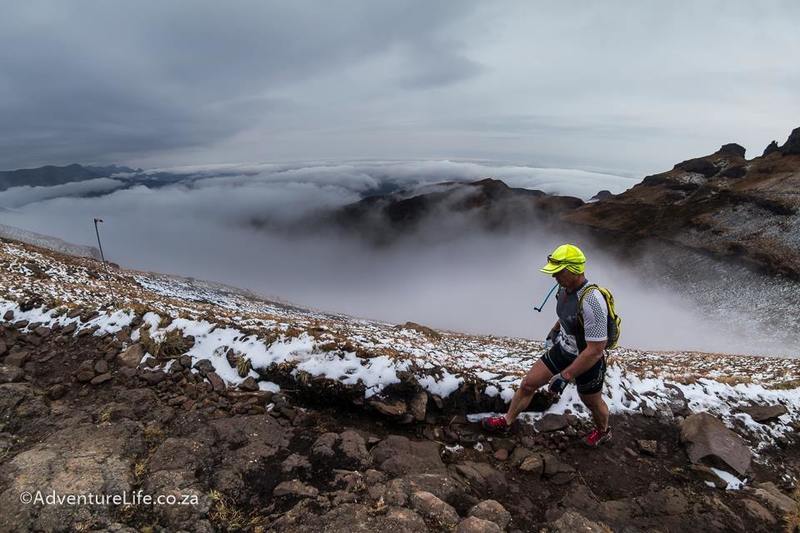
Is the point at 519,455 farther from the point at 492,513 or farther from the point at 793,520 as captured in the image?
the point at 793,520

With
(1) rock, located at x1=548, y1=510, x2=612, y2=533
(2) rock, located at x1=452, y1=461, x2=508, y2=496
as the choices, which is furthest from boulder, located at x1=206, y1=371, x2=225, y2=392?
(1) rock, located at x1=548, y1=510, x2=612, y2=533

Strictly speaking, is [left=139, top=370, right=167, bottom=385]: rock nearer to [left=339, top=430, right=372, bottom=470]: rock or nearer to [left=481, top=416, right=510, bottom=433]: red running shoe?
[left=339, top=430, right=372, bottom=470]: rock

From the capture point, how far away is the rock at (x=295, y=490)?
5684 millimetres

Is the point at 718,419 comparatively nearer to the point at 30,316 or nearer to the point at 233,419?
the point at 233,419

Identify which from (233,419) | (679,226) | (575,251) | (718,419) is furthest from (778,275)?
(233,419)

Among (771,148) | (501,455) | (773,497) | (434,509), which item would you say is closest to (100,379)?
(434,509)

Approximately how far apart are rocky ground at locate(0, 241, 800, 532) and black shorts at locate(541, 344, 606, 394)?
1290mm

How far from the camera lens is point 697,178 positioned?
13100 centimetres

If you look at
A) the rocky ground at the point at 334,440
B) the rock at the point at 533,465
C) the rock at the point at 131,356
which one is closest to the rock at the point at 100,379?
the rocky ground at the point at 334,440

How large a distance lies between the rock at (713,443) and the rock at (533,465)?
320cm

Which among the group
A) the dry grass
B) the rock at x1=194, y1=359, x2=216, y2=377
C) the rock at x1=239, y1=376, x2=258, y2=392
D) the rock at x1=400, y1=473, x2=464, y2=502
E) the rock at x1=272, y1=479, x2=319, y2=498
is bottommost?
the rock at x1=400, y1=473, x2=464, y2=502

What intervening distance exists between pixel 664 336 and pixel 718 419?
62.4 meters

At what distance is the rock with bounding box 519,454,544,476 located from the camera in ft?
22.7

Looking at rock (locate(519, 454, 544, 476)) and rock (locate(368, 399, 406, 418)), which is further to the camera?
rock (locate(368, 399, 406, 418))
